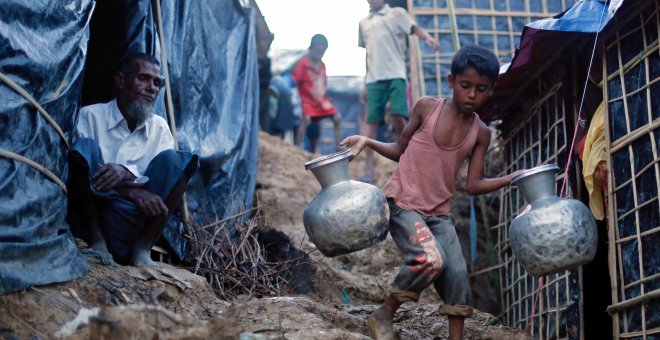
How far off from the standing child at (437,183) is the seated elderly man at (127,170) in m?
1.04

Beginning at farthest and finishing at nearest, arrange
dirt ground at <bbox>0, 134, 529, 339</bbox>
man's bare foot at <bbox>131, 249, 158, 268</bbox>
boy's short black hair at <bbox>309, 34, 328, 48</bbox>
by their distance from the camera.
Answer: boy's short black hair at <bbox>309, 34, 328, 48</bbox> < man's bare foot at <bbox>131, 249, 158, 268</bbox> < dirt ground at <bbox>0, 134, 529, 339</bbox>

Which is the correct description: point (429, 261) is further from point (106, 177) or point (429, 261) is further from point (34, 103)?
point (34, 103)

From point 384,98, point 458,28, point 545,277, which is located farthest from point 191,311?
point 458,28

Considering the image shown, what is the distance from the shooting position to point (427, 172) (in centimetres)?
379

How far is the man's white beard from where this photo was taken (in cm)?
442

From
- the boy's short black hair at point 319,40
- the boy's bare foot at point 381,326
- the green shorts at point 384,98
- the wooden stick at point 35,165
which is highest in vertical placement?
the boy's short black hair at point 319,40

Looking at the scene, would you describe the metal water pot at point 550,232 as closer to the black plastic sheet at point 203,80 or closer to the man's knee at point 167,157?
the man's knee at point 167,157

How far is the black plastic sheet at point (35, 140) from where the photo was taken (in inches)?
127

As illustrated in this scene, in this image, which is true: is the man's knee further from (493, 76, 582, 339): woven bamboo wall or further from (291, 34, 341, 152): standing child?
(291, 34, 341, 152): standing child

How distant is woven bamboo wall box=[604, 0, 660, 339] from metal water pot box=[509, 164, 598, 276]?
64 centimetres

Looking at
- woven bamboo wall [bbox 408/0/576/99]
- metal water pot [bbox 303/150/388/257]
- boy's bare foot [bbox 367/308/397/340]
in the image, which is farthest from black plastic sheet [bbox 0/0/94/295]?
woven bamboo wall [bbox 408/0/576/99]

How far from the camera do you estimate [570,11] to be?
4.25 meters

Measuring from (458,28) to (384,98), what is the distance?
1.93m

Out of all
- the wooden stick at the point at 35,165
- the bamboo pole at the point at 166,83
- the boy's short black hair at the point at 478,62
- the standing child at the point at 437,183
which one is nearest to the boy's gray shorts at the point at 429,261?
the standing child at the point at 437,183
